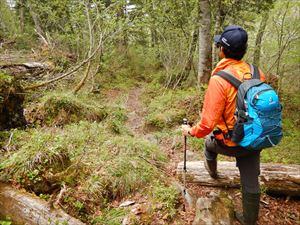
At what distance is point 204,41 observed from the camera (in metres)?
8.91

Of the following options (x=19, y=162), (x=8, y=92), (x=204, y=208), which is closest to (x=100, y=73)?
(x=8, y=92)

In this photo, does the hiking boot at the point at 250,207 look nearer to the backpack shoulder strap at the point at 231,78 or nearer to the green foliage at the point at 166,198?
the green foliage at the point at 166,198

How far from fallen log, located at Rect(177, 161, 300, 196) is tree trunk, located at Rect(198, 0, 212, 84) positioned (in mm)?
5253

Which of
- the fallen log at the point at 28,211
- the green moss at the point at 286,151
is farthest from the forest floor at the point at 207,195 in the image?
the green moss at the point at 286,151

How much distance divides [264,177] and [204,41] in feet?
19.6

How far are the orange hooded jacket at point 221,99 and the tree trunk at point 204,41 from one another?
246 inches

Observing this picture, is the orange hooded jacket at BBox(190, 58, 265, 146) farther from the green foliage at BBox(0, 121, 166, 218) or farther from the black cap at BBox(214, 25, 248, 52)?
the green foliage at BBox(0, 121, 166, 218)

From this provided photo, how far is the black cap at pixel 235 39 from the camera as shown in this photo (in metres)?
2.83

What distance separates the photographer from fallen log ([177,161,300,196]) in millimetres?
4043

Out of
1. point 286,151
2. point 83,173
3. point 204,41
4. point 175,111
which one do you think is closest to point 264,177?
point 286,151

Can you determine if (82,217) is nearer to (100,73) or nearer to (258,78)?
(258,78)

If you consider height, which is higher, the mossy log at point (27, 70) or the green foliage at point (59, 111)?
the mossy log at point (27, 70)

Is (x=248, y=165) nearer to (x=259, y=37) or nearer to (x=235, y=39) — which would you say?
(x=235, y=39)

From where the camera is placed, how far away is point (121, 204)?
3795mm
